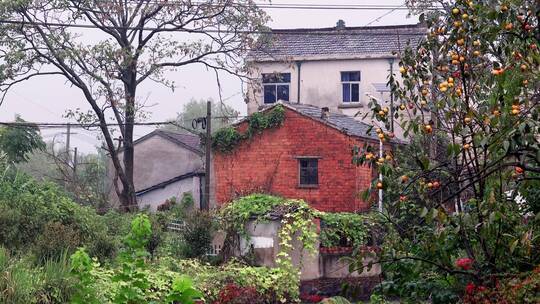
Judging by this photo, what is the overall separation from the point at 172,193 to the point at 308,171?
1090 cm

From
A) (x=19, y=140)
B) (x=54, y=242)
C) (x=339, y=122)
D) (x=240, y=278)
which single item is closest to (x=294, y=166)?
(x=339, y=122)

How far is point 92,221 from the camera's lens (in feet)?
62.7

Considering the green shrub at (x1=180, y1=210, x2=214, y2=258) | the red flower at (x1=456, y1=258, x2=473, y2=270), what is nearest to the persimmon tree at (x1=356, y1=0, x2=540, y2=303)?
the red flower at (x1=456, y1=258, x2=473, y2=270)

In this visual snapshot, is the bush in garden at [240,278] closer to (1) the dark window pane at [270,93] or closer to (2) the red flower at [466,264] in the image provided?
(2) the red flower at [466,264]

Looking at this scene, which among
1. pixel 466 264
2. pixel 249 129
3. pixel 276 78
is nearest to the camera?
pixel 466 264

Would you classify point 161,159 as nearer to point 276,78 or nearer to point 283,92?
point 283,92

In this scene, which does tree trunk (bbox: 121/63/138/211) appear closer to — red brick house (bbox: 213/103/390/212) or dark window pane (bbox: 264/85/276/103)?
red brick house (bbox: 213/103/390/212)

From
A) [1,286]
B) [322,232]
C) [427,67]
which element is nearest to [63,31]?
[322,232]

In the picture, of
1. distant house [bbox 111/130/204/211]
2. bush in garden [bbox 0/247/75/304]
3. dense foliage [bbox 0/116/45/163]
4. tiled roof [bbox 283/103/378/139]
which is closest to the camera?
bush in garden [bbox 0/247/75/304]

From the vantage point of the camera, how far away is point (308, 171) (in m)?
33.1

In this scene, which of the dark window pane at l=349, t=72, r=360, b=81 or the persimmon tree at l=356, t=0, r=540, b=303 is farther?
the dark window pane at l=349, t=72, r=360, b=81

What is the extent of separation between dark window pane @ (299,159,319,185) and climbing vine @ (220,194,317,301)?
21.8 ft

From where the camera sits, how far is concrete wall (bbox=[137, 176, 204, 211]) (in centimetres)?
4097

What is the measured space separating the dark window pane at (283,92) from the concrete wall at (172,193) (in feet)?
17.7
